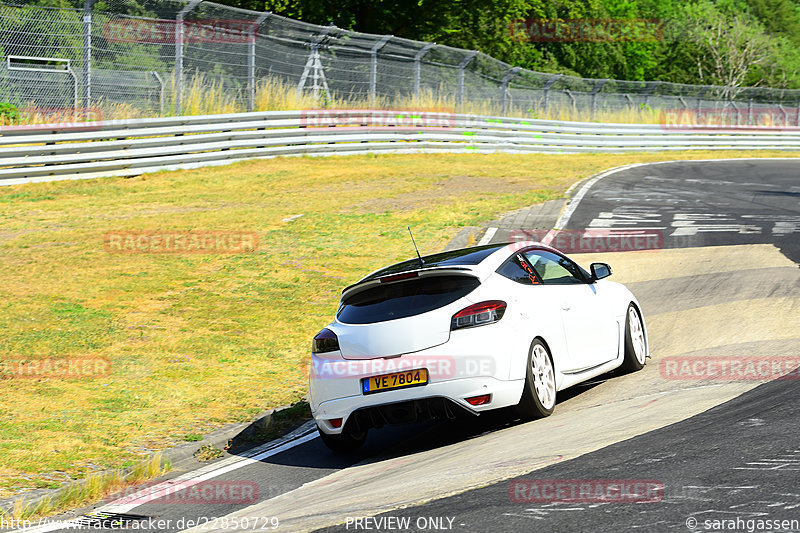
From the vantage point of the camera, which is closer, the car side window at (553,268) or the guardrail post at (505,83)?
the car side window at (553,268)

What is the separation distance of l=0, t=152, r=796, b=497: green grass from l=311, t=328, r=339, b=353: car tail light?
4.42 feet

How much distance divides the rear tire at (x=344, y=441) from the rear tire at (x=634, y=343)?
285 cm

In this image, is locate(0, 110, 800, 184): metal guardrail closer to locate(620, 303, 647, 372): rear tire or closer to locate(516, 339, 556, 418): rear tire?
locate(620, 303, 647, 372): rear tire

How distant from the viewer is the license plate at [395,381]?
23.3ft

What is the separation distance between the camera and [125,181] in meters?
21.8

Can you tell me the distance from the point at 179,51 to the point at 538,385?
59.9 feet

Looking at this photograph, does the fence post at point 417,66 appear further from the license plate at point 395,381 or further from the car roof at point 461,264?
the license plate at point 395,381

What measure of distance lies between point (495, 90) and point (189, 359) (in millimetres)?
26433

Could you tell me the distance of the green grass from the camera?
27.2 feet
